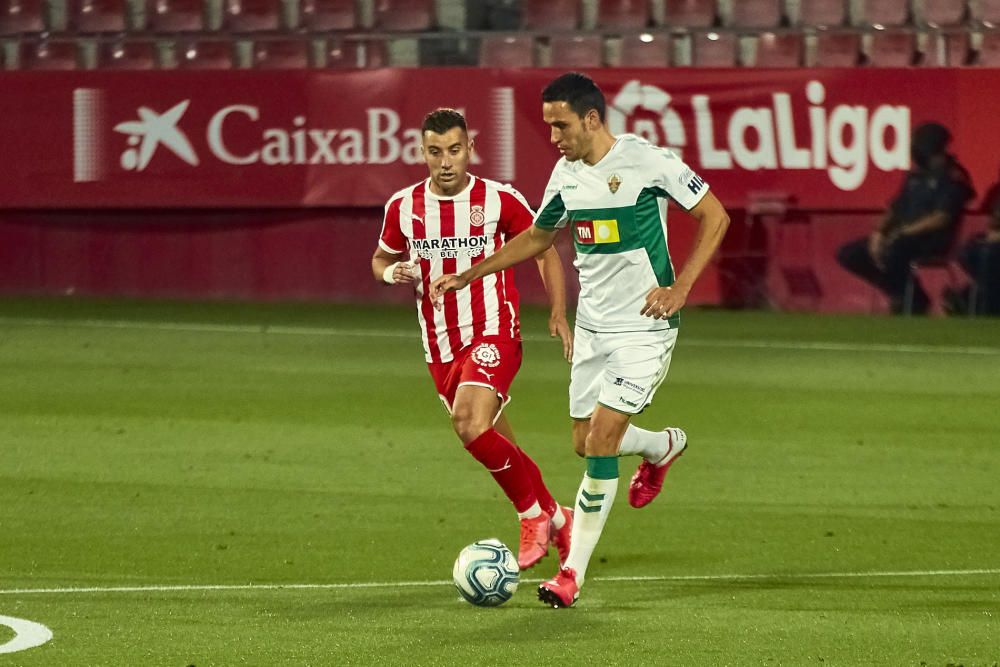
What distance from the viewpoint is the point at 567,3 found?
21672mm

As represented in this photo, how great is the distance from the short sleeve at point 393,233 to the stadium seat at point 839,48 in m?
12.7

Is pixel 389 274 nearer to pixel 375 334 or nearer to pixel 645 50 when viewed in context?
pixel 375 334

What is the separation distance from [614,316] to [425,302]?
1.08 meters

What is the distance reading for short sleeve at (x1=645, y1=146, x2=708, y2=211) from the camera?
7.21 m

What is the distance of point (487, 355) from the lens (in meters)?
8.05

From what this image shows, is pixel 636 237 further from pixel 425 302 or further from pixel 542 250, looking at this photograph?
pixel 425 302

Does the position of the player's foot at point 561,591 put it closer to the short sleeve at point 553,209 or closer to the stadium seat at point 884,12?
the short sleeve at point 553,209

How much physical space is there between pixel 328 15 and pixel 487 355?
14.8m

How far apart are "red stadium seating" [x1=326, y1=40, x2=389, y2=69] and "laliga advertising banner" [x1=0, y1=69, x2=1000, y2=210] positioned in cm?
205

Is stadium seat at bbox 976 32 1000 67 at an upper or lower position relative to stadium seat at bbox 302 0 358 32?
lower

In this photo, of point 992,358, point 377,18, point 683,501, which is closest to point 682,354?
point 992,358

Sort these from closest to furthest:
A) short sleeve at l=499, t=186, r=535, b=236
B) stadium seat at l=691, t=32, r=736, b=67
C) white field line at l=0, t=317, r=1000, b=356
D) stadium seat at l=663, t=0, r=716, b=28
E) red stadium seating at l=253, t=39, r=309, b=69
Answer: short sleeve at l=499, t=186, r=535, b=236 → white field line at l=0, t=317, r=1000, b=356 → stadium seat at l=691, t=32, r=736, b=67 → stadium seat at l=663, t=0, r=716, b=28 → red stadium seating at l=253, t=39, r=309, b=69

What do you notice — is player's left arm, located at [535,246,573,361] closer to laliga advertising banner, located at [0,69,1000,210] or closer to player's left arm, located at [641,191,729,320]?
player's left arm, located at [641,191,729,320]

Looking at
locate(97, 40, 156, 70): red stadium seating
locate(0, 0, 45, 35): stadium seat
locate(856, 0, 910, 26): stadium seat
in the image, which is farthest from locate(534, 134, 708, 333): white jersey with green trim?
locate(0, 0, 45, 35): stadium seat
